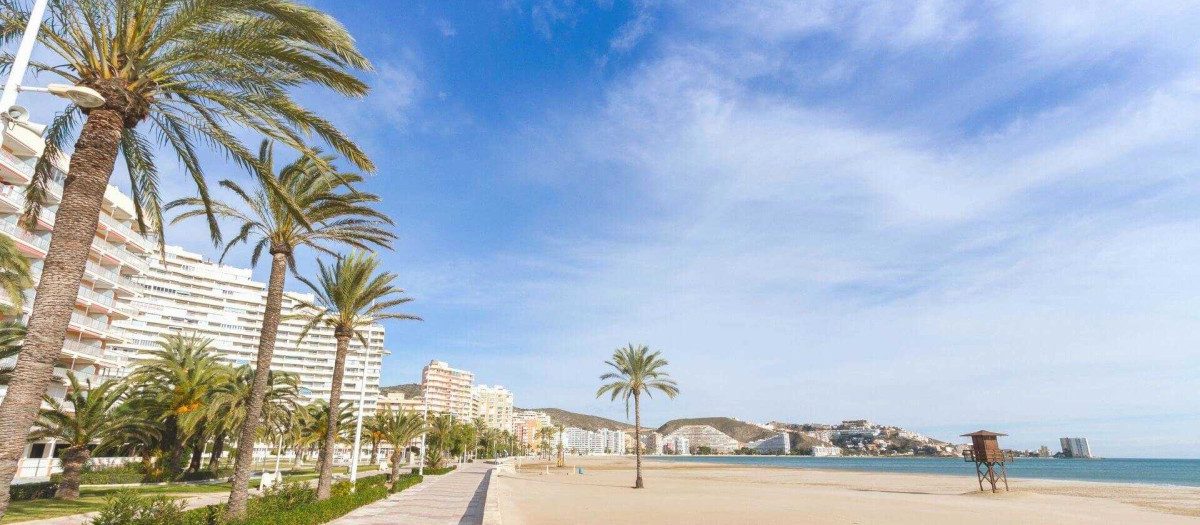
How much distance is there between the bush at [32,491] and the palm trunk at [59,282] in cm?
1840

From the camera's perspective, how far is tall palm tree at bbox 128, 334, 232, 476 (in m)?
29.4

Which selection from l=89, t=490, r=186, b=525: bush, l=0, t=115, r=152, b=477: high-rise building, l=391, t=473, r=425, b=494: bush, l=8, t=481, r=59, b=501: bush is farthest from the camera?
l=0, t=115, r=152, b=477: high-rise building

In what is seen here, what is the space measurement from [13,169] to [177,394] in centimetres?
1702

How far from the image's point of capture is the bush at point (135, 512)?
1038 cm

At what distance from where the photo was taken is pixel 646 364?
38.3 m

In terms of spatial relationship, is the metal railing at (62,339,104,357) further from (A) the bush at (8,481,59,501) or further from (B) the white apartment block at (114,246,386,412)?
(B) the white apartment block at (114,246,386,412)

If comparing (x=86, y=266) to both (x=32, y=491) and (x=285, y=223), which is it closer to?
(x=32, y=491)

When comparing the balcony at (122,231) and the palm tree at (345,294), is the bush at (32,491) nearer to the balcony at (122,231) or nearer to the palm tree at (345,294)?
the palm tree at (345,294)

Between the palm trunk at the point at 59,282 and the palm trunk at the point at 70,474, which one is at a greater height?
the palm trunk at the point at 59,282

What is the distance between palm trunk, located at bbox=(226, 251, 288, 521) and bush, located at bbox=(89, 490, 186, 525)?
1506 mm

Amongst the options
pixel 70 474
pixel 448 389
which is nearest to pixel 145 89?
pixel 70 474

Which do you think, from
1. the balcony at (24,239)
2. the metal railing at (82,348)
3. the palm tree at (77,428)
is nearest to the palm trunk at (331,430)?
the palm tree at (77,428)

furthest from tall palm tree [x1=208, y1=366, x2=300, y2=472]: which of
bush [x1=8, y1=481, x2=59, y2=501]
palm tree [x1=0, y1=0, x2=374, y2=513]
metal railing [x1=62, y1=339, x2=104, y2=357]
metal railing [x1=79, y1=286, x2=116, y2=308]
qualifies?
palm tree [x1=0, y1=0, x2=374, y2=513]

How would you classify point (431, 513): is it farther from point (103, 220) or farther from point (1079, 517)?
point (103, 220)
